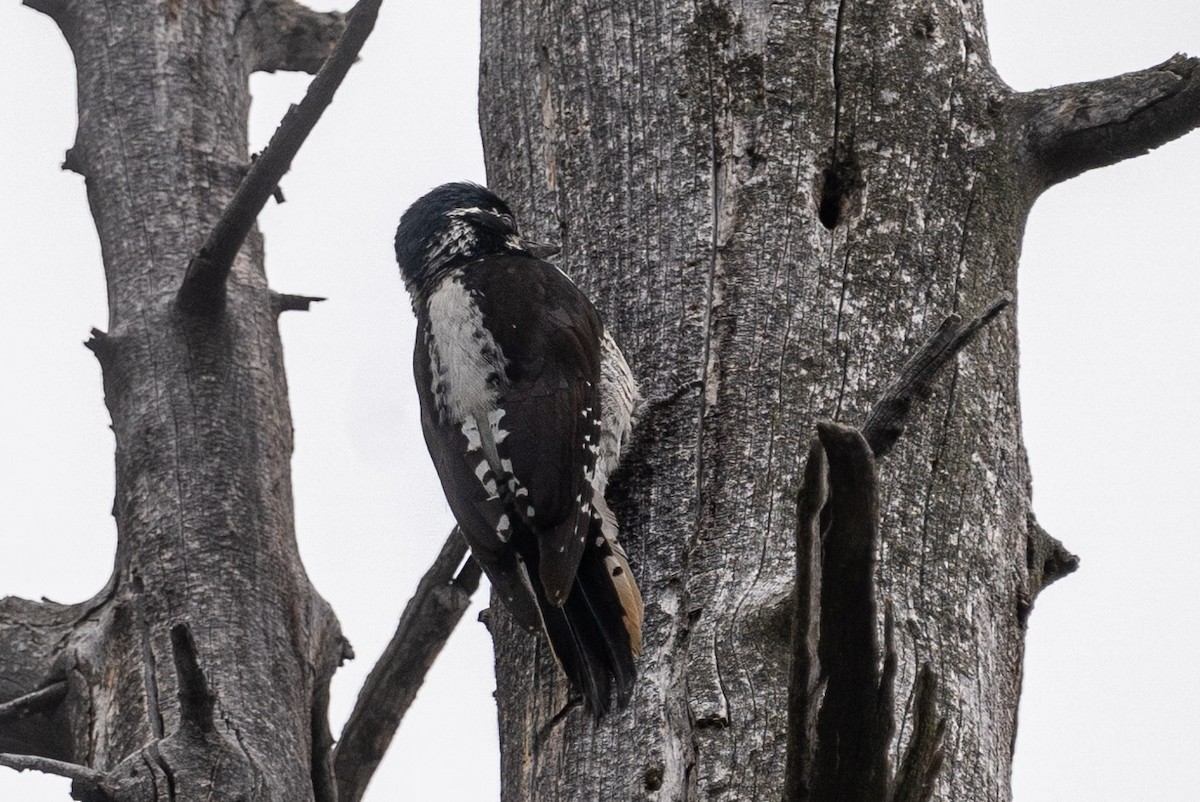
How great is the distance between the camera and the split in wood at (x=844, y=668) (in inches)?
63.1

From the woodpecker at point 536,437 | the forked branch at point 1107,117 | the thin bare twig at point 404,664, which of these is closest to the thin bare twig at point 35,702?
the thin bare twig at point 404,664

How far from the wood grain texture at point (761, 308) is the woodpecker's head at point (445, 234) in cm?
36

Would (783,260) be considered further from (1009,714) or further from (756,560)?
(1009,714)

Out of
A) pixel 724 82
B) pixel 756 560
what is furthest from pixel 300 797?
pixel 724 82

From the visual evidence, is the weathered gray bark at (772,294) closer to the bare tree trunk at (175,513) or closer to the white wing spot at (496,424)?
the white wing spot at (496,424)

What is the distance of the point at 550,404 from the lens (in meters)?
3.12

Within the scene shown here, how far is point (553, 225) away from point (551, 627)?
A: 84 centimetres

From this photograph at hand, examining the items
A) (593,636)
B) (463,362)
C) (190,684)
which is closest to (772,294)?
(593,636)

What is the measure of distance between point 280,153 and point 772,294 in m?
1.05

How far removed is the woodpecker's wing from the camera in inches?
110

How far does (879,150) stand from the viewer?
2879 millimetres

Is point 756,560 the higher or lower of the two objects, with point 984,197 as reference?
lower

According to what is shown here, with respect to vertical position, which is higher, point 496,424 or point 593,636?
point 496,424

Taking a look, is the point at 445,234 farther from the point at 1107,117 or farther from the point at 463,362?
the point at 1107,117
